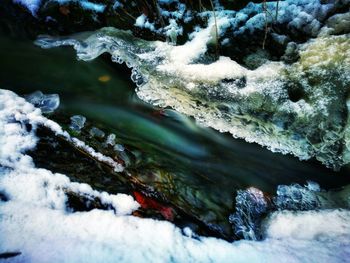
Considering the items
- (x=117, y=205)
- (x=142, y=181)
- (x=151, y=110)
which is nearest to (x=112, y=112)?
(x=151, y=110)

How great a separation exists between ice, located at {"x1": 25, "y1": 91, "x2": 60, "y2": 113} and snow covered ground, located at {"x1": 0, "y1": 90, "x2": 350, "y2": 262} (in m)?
0.68

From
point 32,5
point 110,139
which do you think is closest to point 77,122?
point 110,139

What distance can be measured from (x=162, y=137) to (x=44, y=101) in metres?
1.32

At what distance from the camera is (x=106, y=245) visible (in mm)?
2029

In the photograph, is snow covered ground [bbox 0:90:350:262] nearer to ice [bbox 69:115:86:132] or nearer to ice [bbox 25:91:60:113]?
ice [bbox 69:115:86:132]

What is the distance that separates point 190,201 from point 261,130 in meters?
1.18

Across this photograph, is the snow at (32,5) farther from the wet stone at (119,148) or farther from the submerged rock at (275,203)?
the submerged rock at (275,203)

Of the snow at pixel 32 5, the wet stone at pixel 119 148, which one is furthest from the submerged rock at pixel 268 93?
the snow at pixel 32 5

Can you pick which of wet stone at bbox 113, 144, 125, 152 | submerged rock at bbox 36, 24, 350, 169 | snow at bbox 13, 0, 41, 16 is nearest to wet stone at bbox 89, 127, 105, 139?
wet stone at bbox 113, 144, 125, 152

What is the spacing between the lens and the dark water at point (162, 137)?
294 cm

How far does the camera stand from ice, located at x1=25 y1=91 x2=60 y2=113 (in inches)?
132

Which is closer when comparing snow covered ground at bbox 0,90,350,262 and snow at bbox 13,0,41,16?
snow covered ground at bbox 0,90,350,262

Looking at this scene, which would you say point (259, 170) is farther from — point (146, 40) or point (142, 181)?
point (146, 40)

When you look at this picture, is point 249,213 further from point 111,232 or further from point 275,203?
point 111,232
